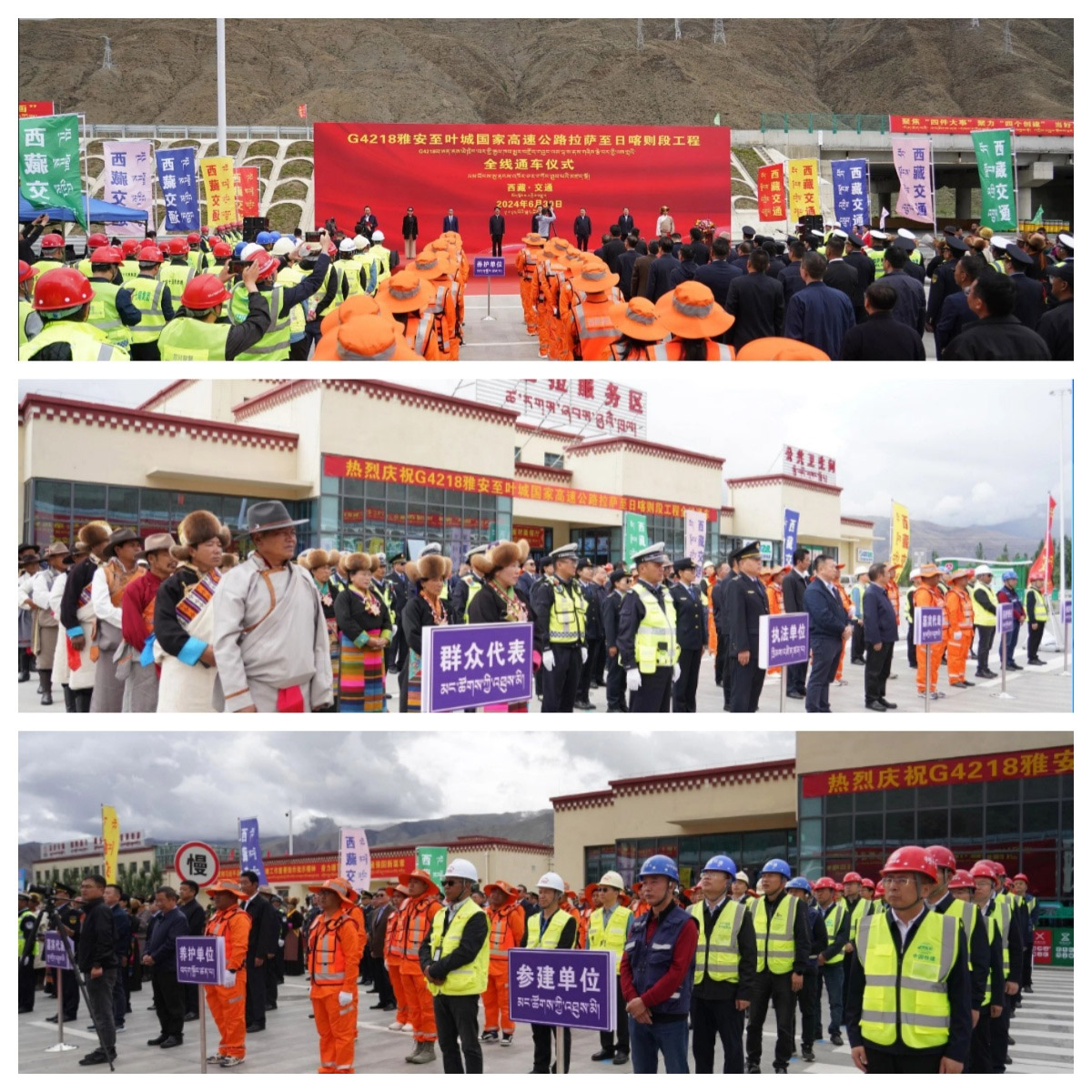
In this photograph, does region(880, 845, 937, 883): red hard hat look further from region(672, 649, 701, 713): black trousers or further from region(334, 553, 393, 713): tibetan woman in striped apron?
region(334, 553, 393, 713): tibetan woman in striped apron

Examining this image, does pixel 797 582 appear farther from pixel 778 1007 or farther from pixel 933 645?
pixel 778 1007

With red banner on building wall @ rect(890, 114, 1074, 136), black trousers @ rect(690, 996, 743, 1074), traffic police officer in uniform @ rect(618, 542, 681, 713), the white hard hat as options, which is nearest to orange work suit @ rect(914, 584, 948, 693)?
traffic police officer in uniform @ rect(618, 542, 681, 713)

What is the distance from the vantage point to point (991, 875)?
739 cm

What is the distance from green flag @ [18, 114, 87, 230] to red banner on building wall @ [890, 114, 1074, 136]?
2756cm

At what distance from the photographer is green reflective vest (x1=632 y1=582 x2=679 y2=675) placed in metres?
7.18

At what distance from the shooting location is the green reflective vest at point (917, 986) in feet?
14.3

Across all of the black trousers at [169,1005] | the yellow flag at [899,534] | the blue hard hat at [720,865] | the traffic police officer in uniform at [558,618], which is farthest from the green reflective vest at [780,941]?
the black trousers at [169,1005]

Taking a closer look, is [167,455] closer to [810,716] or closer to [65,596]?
[65,596]

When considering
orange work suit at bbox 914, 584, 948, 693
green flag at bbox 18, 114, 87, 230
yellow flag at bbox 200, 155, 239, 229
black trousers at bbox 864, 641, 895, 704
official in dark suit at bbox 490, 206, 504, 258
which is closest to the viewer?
black trousers at bbox 864, 641, 895, 704

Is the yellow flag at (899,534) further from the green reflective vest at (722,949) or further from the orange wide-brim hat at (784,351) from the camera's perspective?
the green reflective vest at (722,949)

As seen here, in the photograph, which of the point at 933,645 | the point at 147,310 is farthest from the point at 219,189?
the point at 933,645

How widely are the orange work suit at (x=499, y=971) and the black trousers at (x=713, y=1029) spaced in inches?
82.4

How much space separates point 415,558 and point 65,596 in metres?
2.17
